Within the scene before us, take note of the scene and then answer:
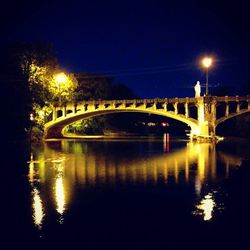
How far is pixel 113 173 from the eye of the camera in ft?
86.5

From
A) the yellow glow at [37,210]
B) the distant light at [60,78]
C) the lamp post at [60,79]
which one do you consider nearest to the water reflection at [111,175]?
the yellow glow at [37,210]

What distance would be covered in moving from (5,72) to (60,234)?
169 ft

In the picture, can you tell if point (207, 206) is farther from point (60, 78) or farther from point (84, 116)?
point (84, 116)

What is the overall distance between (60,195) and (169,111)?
148 feet

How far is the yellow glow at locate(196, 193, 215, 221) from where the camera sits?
14748 millimetres

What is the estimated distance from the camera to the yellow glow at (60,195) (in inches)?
631

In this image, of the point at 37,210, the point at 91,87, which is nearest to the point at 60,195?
the point at 37,210

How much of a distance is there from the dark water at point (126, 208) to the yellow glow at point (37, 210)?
0.04 meters

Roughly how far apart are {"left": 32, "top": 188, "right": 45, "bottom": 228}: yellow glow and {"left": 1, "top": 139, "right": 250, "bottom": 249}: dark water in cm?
4

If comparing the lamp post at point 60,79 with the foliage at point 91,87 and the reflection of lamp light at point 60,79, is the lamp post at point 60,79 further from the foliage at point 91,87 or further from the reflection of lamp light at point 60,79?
the foliage at point 91,87

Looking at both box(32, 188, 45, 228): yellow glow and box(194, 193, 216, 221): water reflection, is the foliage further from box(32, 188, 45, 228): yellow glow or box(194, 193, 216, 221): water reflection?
box(194, 193, 216, 221): water reflection

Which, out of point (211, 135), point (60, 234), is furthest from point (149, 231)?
point (211, 135)

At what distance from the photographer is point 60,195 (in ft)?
61.3

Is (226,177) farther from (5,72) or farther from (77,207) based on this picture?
(5,72)
